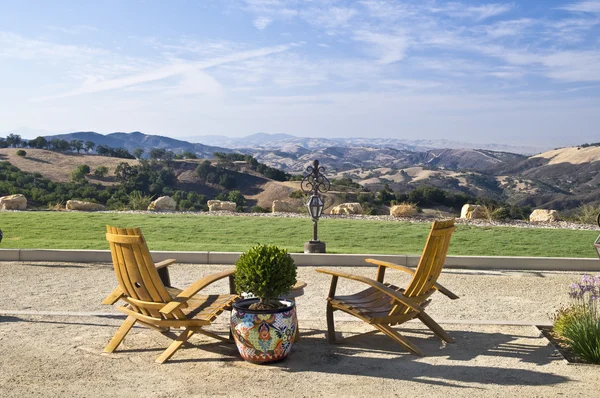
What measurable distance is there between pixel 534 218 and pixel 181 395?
646 inches

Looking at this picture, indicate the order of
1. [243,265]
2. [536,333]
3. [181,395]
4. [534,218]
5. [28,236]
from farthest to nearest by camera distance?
1. [534,218]
2. [28,236]
3. [536,333]
4. [243,265]
5. [181,395]

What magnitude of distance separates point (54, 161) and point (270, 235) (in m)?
53.0

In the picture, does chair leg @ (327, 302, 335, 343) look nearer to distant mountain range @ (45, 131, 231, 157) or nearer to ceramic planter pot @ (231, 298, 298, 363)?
ceramic planter pot @ (231, 298, 298, 363)

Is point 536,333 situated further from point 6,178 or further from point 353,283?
point 6,178

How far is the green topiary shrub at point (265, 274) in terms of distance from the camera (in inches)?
196

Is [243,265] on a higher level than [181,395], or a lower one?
higher

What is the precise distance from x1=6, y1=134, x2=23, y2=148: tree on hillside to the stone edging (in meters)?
63.9

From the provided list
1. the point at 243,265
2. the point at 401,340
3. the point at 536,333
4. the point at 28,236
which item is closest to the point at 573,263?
the point at 536,333

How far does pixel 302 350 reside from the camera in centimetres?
543

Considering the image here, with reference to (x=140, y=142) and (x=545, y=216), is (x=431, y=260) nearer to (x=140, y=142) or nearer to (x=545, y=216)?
(x=545, y=216)

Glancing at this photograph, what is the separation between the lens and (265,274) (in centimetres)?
498

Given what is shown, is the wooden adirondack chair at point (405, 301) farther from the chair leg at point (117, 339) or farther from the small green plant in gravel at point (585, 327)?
the chair leg at point (117, 339)

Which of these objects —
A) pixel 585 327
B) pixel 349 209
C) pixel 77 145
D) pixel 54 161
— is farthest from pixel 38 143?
pixel 585 327

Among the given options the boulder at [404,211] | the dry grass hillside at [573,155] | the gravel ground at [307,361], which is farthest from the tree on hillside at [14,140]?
the dry grass hillside at [573,155]
